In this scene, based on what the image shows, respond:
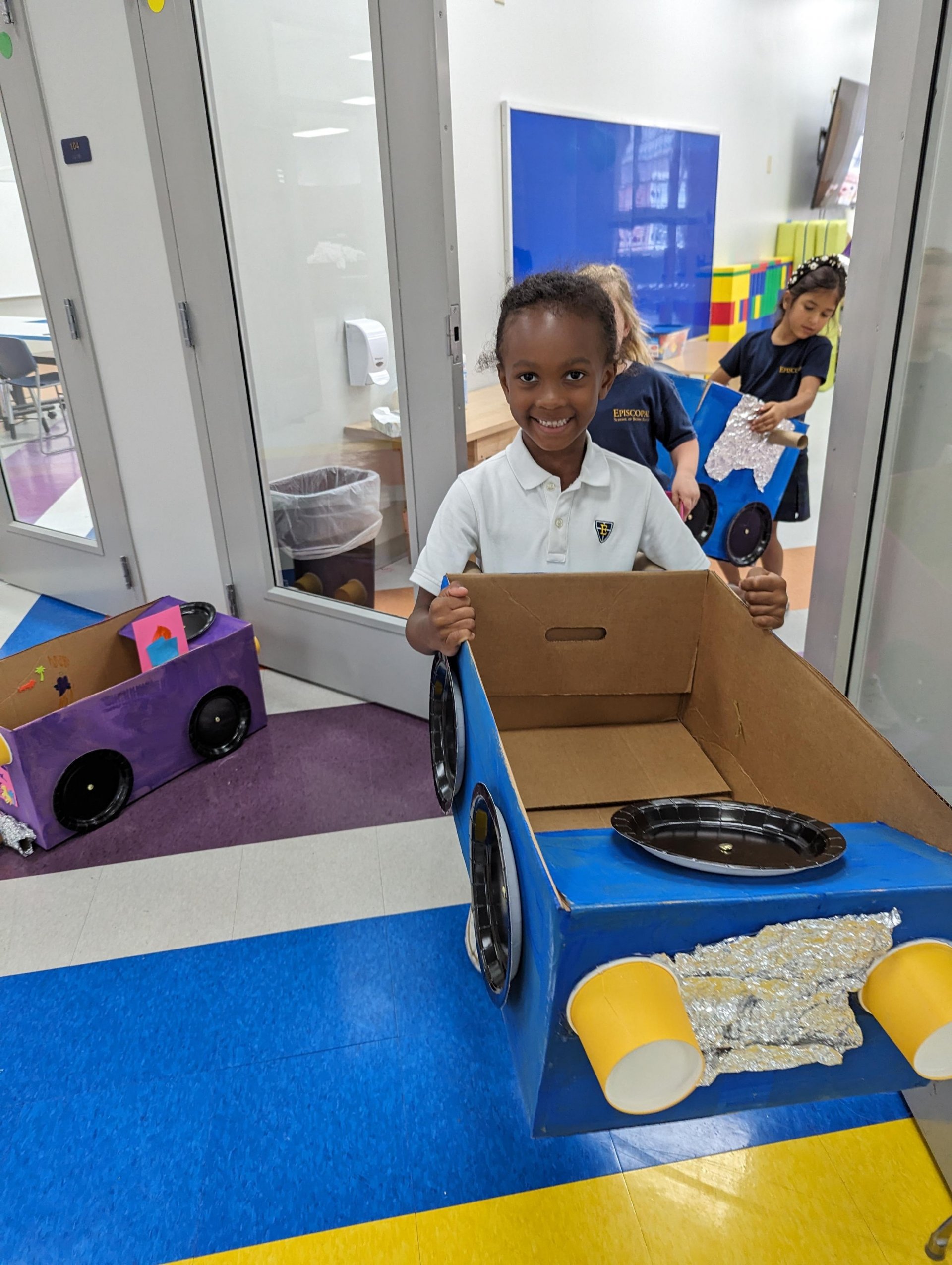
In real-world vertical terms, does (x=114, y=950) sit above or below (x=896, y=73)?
below

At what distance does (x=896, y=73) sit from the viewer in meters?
1.17

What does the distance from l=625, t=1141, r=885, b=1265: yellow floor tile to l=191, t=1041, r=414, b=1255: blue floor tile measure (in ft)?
1.07

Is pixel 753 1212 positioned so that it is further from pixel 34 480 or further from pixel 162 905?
pixel 34 480

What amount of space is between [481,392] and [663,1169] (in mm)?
2879

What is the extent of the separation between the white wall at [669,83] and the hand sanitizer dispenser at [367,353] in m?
1.37

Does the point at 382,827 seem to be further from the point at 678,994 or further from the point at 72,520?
the point at 72,520

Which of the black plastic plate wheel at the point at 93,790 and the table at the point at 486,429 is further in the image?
the table at the point at 486,429

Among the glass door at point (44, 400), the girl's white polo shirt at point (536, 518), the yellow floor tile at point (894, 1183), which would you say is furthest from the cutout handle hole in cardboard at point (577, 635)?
the glass door at point (44, 400)

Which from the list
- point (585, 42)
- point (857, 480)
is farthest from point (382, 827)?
point (585, 42)

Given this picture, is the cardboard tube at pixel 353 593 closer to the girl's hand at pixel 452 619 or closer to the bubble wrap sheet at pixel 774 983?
the girl's hand at pixel 452 619

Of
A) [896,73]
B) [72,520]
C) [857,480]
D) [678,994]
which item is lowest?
[72,520]

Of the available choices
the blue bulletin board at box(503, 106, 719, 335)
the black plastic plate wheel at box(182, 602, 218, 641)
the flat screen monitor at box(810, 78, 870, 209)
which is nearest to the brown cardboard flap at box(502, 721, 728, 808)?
the black plastic plate wheel at box(182, 602, 218, 641)

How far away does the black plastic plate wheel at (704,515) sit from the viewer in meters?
2.29

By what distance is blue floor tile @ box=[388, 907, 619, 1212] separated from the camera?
1.11 meters
